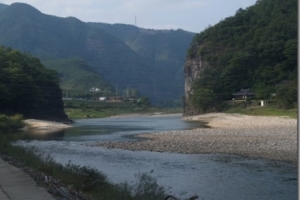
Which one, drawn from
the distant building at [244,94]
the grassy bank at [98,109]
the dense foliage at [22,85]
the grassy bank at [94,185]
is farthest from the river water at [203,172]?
the grassy bank at [98,109]

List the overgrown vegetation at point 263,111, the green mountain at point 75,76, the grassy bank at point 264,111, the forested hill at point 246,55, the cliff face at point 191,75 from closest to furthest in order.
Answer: the overgrown vegetation at point 263,111 < the grassy bank at point 264,111 < the forested hill at point 246,55 < the cliff face at point 191,75 < the green mountain at point 75,76

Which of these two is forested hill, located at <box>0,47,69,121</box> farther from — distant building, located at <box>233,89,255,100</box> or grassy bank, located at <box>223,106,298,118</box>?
grassy bank, located at <box>223,106,298,118</box>

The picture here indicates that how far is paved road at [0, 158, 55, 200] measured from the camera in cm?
764

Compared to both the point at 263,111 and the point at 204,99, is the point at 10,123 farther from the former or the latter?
the point at 204,99

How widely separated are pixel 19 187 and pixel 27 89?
62296 mm

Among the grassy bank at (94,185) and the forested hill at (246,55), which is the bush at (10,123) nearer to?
the forested hill at (246,55)

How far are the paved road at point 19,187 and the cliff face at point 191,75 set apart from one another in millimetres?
80381

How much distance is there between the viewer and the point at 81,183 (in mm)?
12094

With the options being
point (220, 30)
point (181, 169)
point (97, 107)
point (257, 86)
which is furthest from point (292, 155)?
point (97, 107)

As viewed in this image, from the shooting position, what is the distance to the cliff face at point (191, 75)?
93.3 meters

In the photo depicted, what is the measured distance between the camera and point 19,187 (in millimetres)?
8383

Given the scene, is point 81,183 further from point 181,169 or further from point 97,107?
point 97,107

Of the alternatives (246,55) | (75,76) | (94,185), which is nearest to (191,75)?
(246,55)

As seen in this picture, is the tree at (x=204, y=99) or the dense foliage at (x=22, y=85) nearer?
the dense foliage at (x=22, y=85)
